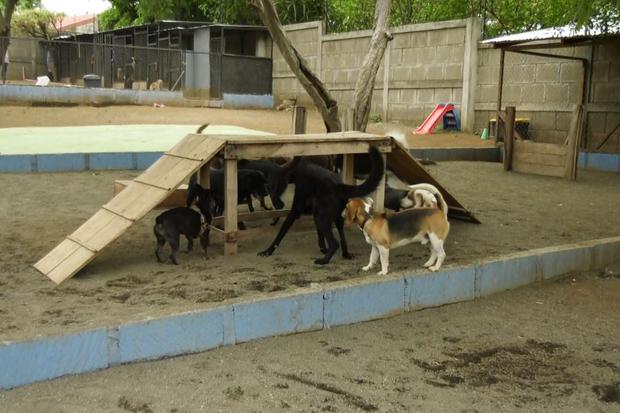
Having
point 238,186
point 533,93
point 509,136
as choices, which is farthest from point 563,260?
point 533,93

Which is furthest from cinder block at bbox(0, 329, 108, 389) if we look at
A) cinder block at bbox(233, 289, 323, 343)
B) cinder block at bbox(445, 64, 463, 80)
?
cinder block at bbox(445, 64, 463, 80)

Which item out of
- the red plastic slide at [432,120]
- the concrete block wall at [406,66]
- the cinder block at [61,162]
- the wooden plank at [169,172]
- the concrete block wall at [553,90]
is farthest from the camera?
the concrete block wall at [406,66]

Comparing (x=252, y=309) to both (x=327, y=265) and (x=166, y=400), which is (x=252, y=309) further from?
(x=327, y=265)

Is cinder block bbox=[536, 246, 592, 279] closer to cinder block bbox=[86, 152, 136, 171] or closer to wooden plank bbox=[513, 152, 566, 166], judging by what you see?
wooden plank bbox=[513, 152, 566, 166]

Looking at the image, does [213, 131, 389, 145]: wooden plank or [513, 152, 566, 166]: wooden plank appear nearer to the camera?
[213, 131, 389, 145]: wooden plank

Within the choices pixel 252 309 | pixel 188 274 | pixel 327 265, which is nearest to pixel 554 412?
pixel 252 309

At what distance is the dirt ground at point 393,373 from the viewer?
11.1 ft

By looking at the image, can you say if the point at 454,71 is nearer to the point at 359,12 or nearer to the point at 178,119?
the point at 178,119

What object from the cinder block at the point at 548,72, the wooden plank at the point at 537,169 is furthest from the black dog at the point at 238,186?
the cinder block at the point at 548,72

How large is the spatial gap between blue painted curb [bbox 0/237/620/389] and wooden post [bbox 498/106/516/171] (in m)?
6.52

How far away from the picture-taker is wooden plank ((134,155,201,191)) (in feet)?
17.4

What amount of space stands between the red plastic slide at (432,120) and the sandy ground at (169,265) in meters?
7.07

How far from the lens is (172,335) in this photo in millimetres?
3943

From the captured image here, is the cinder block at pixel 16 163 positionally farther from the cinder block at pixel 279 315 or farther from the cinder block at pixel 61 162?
the cinder block at pixel 279 315
